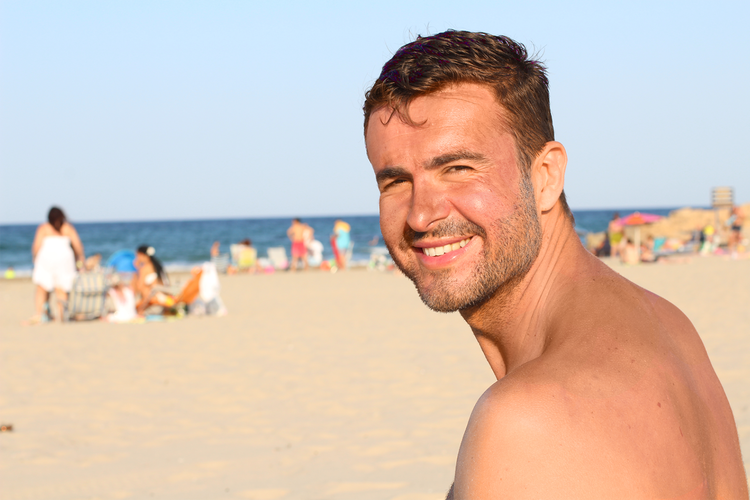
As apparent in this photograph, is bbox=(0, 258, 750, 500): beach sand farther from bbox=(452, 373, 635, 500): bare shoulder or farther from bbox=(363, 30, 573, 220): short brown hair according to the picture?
bbox=(452, 373, 635, 500): bare shoulder

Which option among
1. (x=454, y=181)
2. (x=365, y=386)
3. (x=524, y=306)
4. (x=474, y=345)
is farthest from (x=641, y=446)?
(x=474, y=345)

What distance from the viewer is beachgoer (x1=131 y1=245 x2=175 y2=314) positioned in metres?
12.1

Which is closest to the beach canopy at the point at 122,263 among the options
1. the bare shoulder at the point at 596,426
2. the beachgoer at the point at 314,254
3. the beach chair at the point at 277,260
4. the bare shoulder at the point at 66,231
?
the bare shoulder at the point at 66,231

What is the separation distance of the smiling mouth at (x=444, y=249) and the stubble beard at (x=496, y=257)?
3 cm

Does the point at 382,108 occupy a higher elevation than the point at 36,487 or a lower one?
higher

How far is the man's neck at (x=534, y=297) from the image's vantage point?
1570mm

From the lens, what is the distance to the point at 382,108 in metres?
1.65

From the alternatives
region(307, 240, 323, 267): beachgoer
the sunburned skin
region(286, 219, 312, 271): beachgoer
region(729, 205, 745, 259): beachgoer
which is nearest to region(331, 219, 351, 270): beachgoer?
region(286, 219, 312, 271): beachgoer

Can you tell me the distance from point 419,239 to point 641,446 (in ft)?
2.39

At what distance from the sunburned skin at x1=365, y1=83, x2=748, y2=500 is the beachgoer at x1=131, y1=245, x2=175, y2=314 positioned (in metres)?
11.1

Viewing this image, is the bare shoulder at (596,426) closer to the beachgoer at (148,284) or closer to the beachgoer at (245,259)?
the beachgoer at (148,284)

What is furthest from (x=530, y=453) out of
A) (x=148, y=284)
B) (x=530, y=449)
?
(x=148, y=284)

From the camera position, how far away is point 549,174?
166cm

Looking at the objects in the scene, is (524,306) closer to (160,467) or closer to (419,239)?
(419,239)
